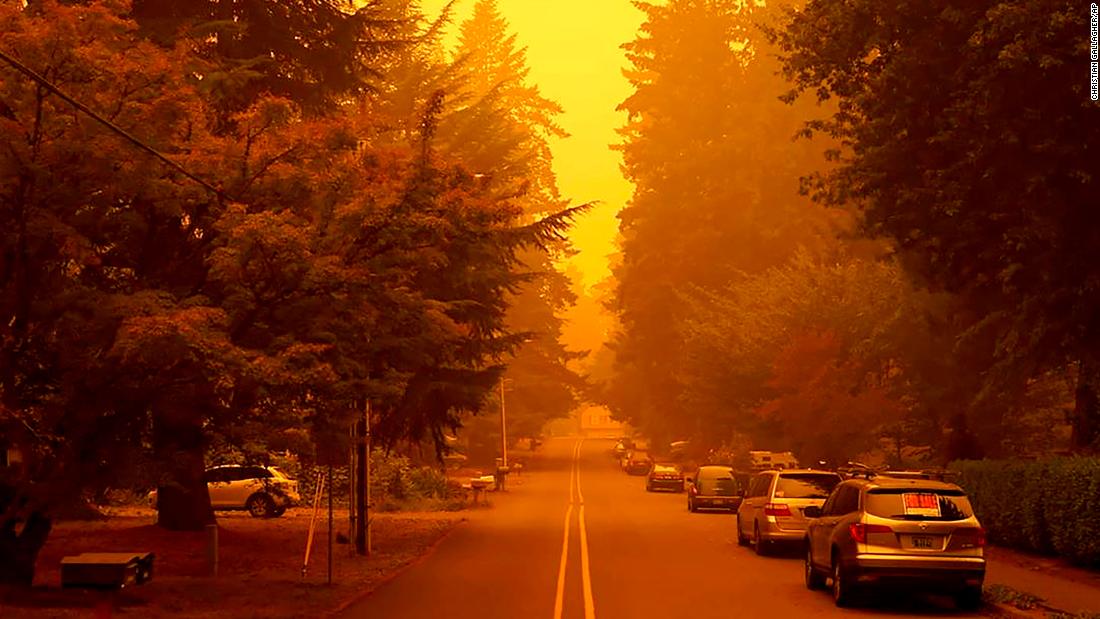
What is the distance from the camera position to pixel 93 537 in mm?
27219

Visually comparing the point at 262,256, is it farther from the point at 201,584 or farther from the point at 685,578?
the point at 685,578

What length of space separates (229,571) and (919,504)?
41.6ft

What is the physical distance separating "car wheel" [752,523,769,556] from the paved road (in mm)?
233

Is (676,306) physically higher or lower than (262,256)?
higher

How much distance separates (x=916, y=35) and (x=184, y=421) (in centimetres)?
1418

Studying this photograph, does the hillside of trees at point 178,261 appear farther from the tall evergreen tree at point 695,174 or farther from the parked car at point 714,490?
the tall evergreen tree at point 695,174

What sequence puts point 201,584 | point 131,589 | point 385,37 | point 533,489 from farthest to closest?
point 533,489, point 385,37, point 201,584, point 131,589

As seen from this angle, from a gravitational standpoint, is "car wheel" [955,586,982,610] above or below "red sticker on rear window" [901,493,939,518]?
below

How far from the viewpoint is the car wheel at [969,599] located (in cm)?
1655

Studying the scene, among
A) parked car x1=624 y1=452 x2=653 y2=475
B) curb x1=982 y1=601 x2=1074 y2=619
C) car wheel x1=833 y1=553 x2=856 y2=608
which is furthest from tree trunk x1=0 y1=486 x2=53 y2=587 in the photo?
parked car x1=624 y1=452 x2=653 y2=475

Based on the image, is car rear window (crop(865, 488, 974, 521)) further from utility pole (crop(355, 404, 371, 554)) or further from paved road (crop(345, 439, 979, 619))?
utility pole (crop(355, 404, 371, 554))

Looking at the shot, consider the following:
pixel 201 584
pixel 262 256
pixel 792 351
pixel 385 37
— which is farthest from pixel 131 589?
pixel 792 351

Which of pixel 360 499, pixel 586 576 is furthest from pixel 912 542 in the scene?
pixel 360 499

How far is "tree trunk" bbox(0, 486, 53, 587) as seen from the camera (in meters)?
17.2
